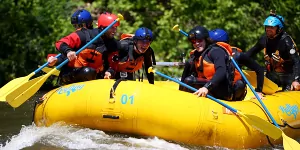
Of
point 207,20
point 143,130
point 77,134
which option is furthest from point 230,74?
point 207,20

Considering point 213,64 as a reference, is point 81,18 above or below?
above

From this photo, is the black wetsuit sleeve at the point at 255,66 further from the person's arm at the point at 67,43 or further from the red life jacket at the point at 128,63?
the person's arm at the point at 67,43

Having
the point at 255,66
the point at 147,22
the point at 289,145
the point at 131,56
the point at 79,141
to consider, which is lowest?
the point at 289,145

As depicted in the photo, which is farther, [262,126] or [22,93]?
[22,93]

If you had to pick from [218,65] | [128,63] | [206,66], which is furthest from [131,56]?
[218,65]

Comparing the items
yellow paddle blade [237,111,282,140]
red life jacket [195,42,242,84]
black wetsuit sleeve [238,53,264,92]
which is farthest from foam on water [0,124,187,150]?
black wetsuit sleeve [238,53,264,92]

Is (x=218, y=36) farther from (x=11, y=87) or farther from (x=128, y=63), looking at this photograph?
(x=11, y=87)

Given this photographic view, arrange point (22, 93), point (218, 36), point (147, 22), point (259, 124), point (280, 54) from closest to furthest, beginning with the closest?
point (259, 124) < point (22, 93) < point (218, 36) < point (280, 54) < point (147, 22)

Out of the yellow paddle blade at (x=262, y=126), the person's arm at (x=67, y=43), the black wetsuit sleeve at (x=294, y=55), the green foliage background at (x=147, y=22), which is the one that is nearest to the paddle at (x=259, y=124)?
the yellow paddle blade at (x=262, y=126)

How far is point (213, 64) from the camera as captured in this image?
6.71m

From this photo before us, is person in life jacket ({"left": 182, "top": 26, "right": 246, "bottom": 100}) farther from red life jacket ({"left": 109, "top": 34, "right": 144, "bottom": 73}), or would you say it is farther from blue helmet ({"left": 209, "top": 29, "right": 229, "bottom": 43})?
red life jacket ({"left": 109, "top": 34, "right": 144, "bottom": 73})

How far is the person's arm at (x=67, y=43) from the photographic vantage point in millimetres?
6864

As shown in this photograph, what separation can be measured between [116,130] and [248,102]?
5.38ft

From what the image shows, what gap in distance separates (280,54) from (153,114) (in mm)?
3014
